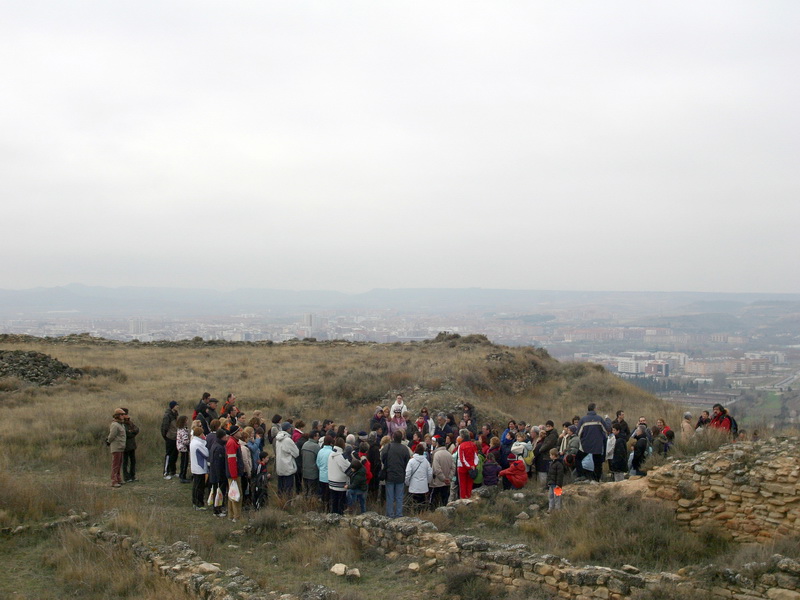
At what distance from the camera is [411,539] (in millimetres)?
8656

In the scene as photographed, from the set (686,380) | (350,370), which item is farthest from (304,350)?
(686,380)

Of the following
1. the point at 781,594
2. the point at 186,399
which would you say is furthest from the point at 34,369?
the point at 781,594

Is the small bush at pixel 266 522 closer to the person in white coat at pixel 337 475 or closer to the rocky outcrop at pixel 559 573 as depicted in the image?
the person in white coat at pixel 337 475

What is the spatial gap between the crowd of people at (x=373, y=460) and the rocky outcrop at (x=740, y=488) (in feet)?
6.49

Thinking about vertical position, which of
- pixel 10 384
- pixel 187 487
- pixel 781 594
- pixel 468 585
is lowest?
pixel 187 487

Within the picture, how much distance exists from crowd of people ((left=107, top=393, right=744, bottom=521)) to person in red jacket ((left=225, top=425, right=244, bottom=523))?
0.02 meters

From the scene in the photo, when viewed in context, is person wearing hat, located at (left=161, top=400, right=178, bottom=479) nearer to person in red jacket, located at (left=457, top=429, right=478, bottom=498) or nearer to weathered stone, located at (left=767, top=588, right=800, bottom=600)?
person in red jacket, located at (left=457, top=429, right=478, bottom=498)

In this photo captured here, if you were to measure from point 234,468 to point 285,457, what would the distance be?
1214 mm

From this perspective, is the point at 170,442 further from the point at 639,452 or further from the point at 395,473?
the point at 639,452

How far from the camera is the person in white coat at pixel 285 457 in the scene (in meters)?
11.1

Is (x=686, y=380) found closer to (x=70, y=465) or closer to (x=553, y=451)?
(x=553, y=451)

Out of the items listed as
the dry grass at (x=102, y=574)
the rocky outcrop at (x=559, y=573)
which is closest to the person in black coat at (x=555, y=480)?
the rocky outcrop at (x=559, y=573)

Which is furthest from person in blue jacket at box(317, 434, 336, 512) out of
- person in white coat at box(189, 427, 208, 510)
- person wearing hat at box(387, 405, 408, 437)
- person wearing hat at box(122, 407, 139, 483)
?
person wearing hat at box(122, 407, 139, 483)

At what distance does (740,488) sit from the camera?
886cm
